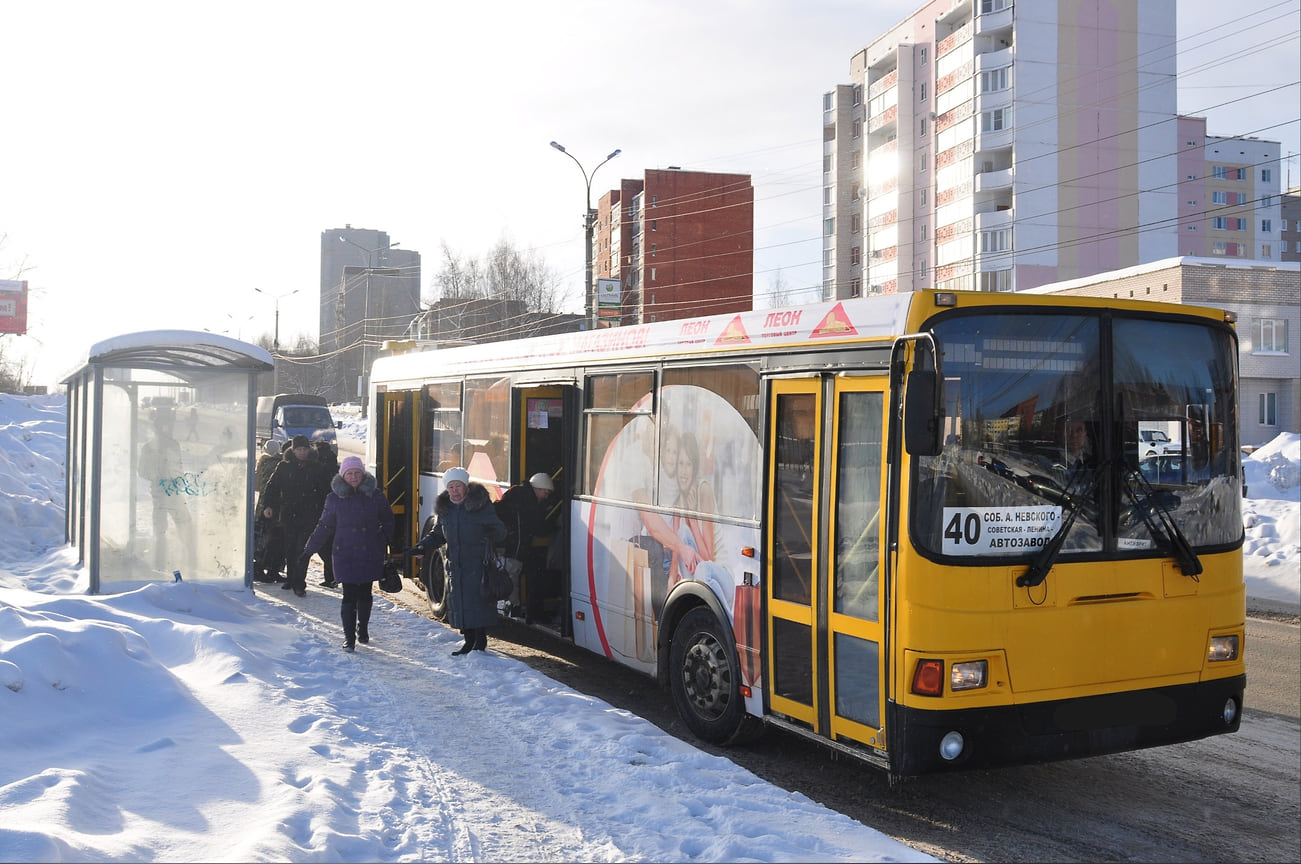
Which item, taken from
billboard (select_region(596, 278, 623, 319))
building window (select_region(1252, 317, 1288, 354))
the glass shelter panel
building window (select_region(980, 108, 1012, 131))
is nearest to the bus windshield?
the glass shelter panel

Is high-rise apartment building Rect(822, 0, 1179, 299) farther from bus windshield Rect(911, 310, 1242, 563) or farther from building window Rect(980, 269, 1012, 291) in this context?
bus windshield Rect(911, 310, 1242, 563)

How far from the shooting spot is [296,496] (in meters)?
13.0

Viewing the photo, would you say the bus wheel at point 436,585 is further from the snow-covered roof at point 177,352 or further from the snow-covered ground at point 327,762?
the snow-covered roof at point 177,352

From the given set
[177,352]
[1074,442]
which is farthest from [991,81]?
[1074,442]

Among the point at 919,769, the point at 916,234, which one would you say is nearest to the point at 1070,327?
the point at 919,769

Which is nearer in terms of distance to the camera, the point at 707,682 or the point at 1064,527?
the point at 1064,527

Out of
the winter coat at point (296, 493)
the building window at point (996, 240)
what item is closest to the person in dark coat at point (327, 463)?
the winter coat at point (296, 493)

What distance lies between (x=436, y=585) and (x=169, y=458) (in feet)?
10.3

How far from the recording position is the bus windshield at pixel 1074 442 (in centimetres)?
536

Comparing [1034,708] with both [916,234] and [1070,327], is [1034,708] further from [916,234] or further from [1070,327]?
[916,234]

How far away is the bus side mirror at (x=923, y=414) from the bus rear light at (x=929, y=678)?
1.02 meters

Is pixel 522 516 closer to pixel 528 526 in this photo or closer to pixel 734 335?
pixel 528 526

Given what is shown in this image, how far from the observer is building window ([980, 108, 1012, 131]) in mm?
55438

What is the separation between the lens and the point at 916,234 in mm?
63656
